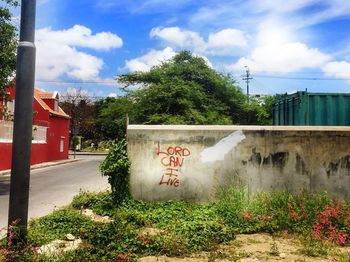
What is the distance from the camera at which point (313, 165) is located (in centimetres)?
994

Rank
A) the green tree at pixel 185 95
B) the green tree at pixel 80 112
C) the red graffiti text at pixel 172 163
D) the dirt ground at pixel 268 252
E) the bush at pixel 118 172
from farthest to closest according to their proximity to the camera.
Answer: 1. the green tree at pixel 80 112
2. the green tree at pixel 185 95
3. the red graffiti text at pixel 172 163
4. the bush at pixel 118 172
5. the dirt ground at pixel 268 252

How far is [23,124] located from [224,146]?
18.6ft

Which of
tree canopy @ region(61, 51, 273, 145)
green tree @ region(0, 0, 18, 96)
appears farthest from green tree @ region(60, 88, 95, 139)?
green tree @ region(0, 0, 18, 96)

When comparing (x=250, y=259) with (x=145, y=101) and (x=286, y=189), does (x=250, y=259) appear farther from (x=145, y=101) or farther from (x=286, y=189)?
(x=145, y=101)

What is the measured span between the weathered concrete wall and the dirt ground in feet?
8.38

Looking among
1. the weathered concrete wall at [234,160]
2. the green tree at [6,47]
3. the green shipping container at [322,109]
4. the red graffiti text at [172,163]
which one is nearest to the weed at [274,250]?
the weathered concrete wall at [234,160]

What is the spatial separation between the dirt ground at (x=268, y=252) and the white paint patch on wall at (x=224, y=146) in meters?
2.87

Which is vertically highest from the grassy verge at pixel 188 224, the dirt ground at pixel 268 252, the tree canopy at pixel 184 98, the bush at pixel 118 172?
the tree canopy at pixel 184 98

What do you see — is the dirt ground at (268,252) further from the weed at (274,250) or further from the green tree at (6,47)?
the green tree at (6,47)

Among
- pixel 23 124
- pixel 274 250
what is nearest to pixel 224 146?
pixel 274 250

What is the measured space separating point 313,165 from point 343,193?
3.07ft

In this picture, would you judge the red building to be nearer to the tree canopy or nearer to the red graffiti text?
the tree canopy

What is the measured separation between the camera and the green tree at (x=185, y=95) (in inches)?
1336

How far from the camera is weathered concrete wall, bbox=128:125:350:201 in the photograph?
9.91m
